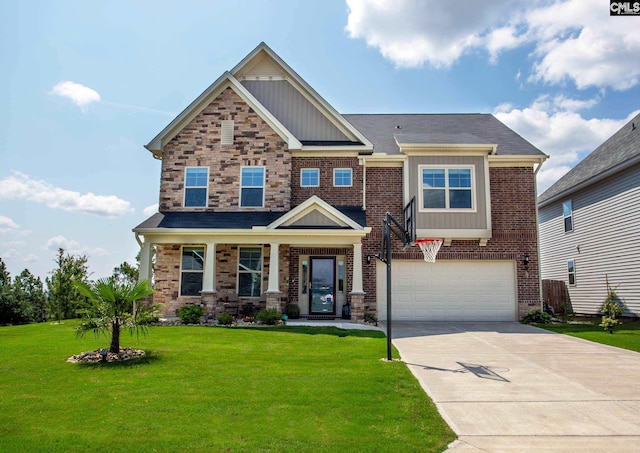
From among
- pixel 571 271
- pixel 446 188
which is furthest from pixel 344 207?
pixel 571 271

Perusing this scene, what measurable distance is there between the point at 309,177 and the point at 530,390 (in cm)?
1179

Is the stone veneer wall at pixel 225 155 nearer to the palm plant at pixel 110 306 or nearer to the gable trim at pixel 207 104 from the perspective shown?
the gable trim at pixel 207 104

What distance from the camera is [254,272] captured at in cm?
1656

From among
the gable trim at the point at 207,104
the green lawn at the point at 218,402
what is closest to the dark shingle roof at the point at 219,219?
the gable trim at the point at 207,104

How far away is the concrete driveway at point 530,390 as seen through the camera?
16.8ft

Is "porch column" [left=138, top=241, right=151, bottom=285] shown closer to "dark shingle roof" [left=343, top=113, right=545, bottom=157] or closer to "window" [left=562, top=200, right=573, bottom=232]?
"dark shingle roof" [left=343, top=113, right=545, bottom=157]

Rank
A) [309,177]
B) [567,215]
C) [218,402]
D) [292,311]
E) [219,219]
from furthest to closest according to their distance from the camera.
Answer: [567,215], [309,177], [219,219], [292,311], [218,402]


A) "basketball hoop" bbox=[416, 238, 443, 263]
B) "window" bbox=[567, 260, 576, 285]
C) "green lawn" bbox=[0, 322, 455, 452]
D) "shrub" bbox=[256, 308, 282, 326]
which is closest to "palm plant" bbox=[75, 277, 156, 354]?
"green lawn" bbox=[0, 322, 455, 452]

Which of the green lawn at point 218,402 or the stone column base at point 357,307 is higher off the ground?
the stone column base at point 357,307

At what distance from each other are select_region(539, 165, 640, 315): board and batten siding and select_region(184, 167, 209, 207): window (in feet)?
51.4

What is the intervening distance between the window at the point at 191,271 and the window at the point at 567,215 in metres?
16.5

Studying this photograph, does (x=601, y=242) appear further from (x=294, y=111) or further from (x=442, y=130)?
(x=294, y=111)

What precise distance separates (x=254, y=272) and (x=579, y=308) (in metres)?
14.2

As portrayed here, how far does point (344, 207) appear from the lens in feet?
55.4
